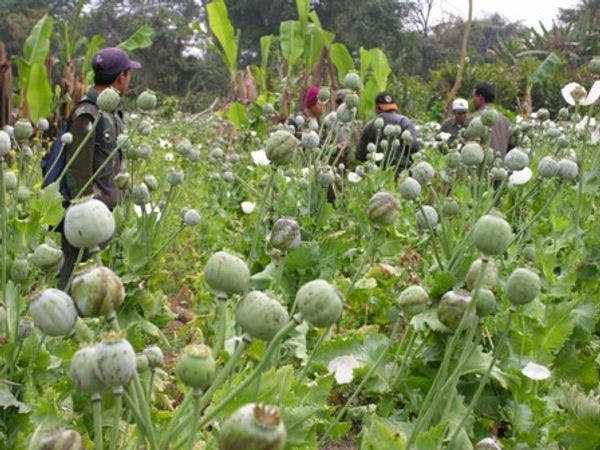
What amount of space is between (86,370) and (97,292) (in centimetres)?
9

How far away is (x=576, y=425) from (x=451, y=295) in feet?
0.89

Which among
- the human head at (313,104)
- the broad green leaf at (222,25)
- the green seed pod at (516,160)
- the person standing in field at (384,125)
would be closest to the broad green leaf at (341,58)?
the broad green leaf at (222,25)

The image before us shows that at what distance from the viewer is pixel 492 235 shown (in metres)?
0.99

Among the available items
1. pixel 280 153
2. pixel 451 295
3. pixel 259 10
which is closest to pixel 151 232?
pixel 280 153

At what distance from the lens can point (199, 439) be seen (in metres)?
1.31

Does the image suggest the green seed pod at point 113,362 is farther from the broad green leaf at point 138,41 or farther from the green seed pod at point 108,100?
the broad green leaf at point 138,41

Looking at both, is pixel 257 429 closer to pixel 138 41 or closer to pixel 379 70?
pixel 138 41

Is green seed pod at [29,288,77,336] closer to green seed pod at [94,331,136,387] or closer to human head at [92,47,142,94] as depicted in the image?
green seed pod at [94,331,136,387]

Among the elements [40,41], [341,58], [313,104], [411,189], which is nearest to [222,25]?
[341,58]

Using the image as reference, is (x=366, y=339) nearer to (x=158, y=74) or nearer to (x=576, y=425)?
(x=576, y=425)

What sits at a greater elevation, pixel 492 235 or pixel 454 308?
pixel 492 235

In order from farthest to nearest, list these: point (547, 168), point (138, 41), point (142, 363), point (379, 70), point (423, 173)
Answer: point (379, 70) → point (138, 41) → point (423, 173) → point (547, 168) → point (142, 363)

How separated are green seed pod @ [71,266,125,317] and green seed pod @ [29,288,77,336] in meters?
0.01

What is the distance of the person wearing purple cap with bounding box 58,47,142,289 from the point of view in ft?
9.87
